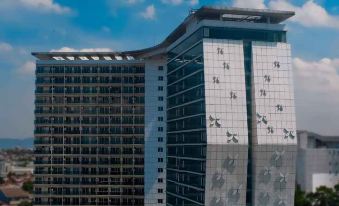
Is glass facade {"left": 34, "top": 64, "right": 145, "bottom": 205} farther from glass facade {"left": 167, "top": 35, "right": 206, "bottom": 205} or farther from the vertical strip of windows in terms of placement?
the vertical strip of windows

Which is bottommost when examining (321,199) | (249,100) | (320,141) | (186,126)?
(321,199)

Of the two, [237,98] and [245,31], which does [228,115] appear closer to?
[237,98]

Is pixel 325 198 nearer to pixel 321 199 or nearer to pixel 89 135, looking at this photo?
pixel 321 199

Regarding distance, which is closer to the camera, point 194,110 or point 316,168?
point 194,110

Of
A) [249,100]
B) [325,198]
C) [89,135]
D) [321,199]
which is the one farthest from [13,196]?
[249,100]

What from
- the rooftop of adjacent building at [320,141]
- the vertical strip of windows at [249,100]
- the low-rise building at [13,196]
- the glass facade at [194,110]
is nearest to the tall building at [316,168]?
the rooftop of adjacent building at [320,141]

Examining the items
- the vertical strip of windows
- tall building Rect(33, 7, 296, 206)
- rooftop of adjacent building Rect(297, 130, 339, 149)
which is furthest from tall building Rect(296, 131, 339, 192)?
the vertical strip of windows
